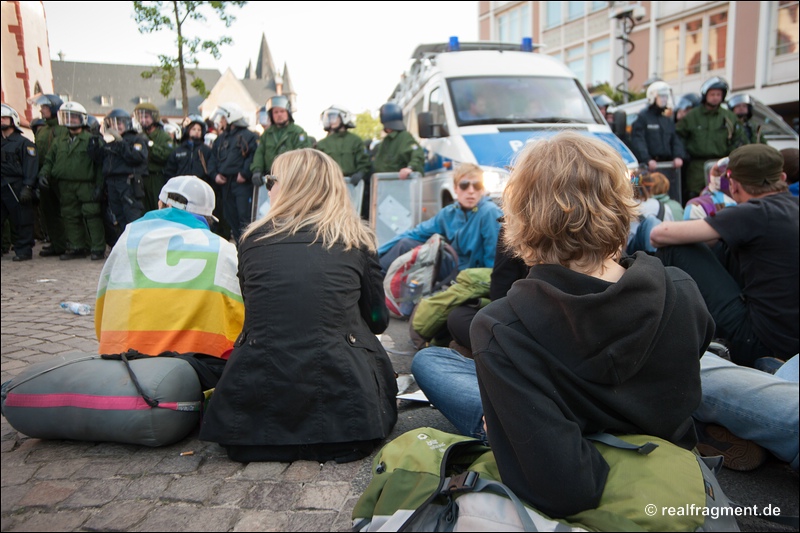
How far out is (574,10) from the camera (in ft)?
115

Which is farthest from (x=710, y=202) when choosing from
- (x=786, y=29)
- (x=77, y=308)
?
(x=786, y=29)

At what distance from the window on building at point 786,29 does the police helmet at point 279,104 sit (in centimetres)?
2120

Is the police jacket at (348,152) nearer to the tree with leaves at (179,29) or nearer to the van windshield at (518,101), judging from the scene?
the van windshield at (518,101)

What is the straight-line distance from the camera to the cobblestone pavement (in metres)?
1.83

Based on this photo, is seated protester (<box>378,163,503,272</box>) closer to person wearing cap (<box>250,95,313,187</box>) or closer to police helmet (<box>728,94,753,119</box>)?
person wearing cap (<box>250,95,313,187</box>)

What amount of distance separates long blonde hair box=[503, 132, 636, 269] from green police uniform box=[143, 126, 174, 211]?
228 centimetres

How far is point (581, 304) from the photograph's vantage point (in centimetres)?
154

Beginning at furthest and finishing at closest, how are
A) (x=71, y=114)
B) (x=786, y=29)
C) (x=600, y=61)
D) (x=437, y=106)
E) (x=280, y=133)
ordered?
(x=600, y=61), (x=786, y=29), (x=280, y=133), (x=437, y=106), (x=71, y=114)

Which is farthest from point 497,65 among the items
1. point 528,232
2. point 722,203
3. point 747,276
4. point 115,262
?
point 528,232

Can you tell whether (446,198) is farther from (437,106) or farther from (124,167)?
(124,167)

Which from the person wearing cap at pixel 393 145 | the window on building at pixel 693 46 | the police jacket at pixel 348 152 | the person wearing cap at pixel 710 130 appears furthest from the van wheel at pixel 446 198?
the window on building at pixel 693 46

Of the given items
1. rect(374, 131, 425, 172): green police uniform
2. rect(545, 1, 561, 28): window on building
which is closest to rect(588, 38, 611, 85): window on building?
rect(545, 1, 561, 28): window on building

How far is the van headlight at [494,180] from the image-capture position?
6.45 meters

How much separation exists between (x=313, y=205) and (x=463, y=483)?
1769 millimetres
